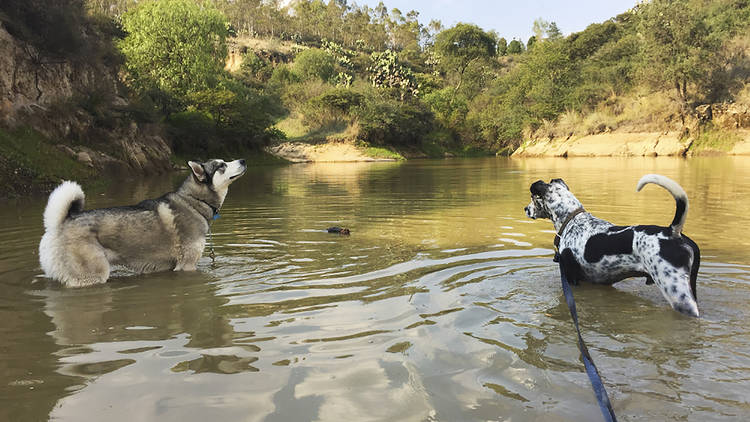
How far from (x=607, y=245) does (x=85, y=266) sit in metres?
6.22

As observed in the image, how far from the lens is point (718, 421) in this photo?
2.83 metres

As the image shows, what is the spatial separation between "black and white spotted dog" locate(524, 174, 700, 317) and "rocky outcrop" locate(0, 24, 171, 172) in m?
23.5

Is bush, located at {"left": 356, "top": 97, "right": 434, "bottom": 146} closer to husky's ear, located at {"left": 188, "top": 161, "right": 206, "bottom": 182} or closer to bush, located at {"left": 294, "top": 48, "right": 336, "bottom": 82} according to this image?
bush, located at {"left": 294, "top": 48, "right": 336, "bottom": 82}

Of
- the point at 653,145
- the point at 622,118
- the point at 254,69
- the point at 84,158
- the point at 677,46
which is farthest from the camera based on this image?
the point at 254,69

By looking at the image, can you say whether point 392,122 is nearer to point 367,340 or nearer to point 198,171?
point 198,171

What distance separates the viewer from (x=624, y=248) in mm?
5344

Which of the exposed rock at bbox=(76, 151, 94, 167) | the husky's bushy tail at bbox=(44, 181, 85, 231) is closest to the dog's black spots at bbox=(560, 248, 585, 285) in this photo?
the husky's bushy tail at bbox=(44, 181, 85, 231)

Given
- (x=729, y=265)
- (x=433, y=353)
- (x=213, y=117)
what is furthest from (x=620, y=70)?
(x=433, y=353)

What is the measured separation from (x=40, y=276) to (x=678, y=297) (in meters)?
7.79

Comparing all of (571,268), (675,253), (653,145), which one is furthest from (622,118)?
(675,253)

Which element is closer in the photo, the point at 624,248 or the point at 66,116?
A: the point at 624,248

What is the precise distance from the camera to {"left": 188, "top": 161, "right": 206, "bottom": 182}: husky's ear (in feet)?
23.0

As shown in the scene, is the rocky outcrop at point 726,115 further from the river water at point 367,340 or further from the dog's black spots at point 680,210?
the dog's black spots at point 680,210

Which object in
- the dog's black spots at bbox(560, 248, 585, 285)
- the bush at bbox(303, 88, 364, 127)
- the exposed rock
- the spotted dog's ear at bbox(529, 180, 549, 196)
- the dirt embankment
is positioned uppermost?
the bush at bbox(303, 88, 364, 127)
